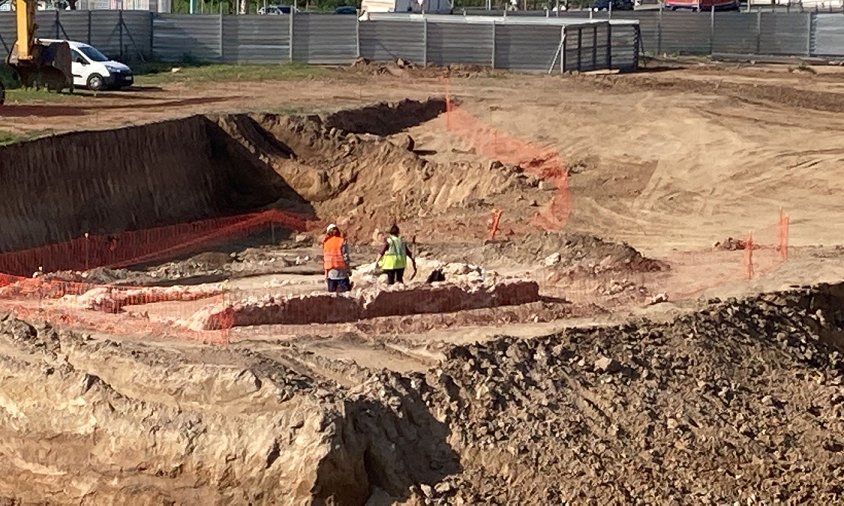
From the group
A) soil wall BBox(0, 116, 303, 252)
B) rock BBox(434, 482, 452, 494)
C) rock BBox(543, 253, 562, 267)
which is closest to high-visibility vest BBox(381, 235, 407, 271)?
rock BBox(543, 253, 562, 267)

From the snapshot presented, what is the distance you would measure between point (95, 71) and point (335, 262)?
22050 mm

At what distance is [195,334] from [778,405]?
700cm

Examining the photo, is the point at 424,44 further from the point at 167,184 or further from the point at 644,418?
the point at 644,418

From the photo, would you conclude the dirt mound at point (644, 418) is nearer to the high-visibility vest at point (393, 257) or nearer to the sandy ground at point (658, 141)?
the sandy ground at point (658, 141)

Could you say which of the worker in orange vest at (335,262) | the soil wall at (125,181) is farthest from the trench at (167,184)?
the worker in orange vest at (335,262)

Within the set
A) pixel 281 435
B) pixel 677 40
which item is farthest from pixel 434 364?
pixel 677 40

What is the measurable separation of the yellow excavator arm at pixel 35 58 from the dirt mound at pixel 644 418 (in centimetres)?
2272

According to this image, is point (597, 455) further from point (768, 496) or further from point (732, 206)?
point (732, 206)

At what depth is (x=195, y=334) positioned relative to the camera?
1884 cm

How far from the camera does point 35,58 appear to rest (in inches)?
1526

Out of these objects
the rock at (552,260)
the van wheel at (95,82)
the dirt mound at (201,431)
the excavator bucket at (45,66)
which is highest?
the excavator bucket at (45,66)

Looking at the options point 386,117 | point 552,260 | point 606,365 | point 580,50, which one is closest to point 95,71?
point 386,117

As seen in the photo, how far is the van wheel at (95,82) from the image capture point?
4203 centimetres

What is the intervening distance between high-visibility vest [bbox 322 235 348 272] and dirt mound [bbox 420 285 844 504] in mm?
4125
